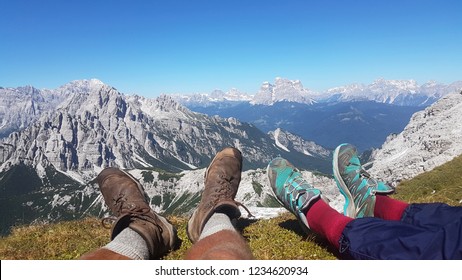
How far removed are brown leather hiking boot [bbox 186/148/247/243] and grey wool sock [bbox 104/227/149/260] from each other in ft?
3.73

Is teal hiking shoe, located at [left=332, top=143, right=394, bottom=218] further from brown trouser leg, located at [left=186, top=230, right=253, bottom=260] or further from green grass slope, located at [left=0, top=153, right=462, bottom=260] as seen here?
brown trouser leg, located at [left=186, top=230, right=253, bottom=260]

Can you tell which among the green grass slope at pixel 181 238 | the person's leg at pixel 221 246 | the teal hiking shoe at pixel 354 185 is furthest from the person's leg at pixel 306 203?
the person's leg at pixel 221 246

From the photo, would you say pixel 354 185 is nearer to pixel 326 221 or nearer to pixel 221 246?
pixel 326 221

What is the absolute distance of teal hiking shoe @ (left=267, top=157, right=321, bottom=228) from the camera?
6714 mm

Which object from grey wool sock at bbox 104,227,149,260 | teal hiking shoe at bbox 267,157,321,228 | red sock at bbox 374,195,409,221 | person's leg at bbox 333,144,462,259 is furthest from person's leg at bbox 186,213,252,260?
red sock at bbox 374,195,409,221

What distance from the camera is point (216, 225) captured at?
5.42 m

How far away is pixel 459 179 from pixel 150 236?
16614mm

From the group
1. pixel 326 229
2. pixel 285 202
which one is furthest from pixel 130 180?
pixel 326 229

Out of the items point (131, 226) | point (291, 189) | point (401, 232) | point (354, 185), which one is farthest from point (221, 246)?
point (354, 185)

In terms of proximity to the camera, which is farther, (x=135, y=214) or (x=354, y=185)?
(x=354, y=185)

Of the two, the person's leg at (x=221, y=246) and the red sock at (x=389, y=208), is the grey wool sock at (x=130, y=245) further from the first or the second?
the red sock at (x=389, y=208)

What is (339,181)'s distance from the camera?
339 inches

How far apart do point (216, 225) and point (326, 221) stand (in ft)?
6.60

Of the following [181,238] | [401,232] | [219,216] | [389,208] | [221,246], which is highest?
[401,232]
